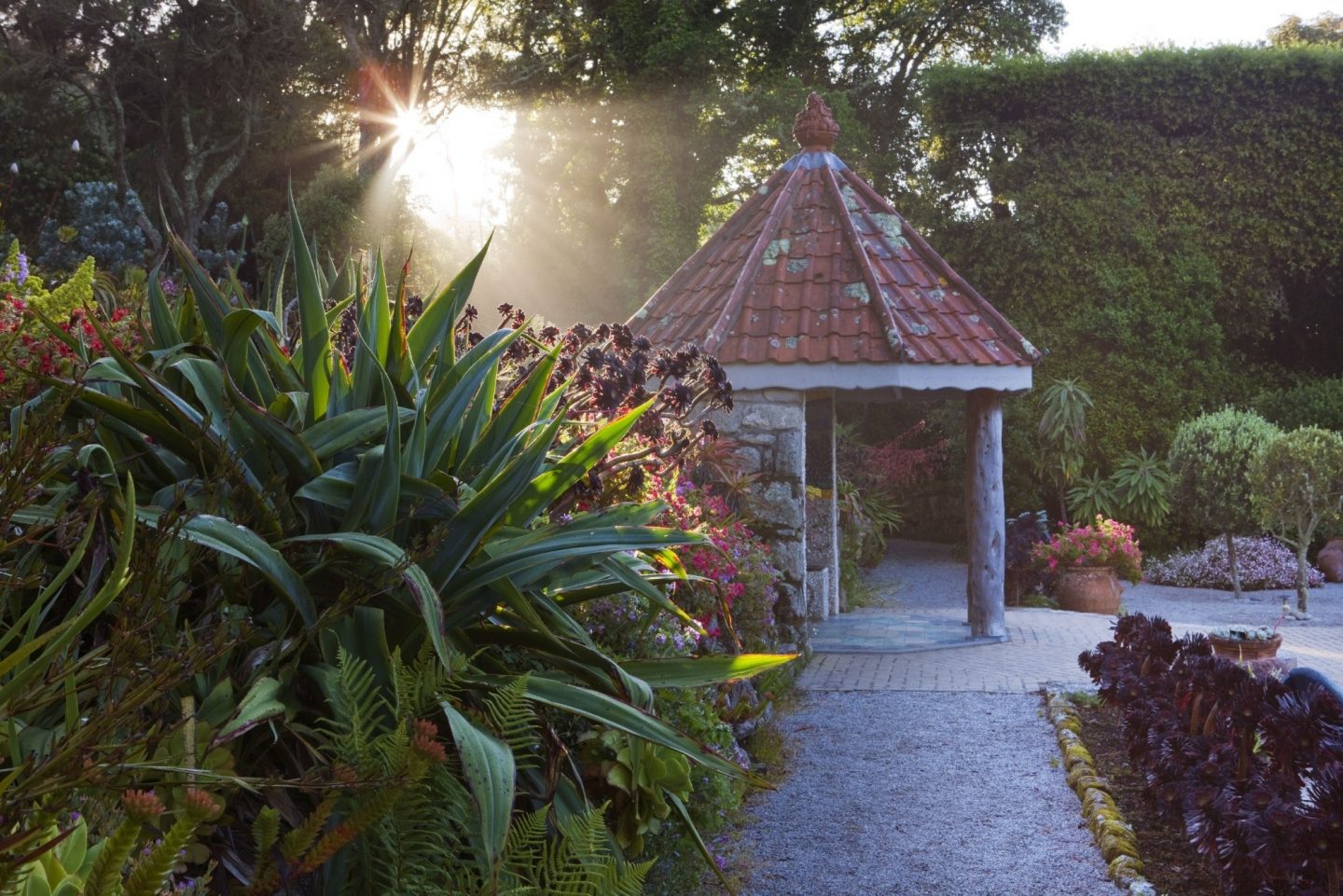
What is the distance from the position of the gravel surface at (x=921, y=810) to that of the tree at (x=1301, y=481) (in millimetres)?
6234

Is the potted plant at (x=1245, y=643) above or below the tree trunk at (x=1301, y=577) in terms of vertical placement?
above

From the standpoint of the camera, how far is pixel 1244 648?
23.3ft

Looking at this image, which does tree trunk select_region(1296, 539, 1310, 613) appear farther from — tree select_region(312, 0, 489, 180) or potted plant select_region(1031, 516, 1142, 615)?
tree select_region(312, 0, 489, 180)

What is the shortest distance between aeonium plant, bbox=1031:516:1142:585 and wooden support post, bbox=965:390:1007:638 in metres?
3.38

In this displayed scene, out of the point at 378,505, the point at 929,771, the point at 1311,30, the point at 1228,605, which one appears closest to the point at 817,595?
the point at 929,771

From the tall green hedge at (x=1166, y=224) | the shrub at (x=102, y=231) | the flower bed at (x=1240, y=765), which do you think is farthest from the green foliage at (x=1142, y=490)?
the shrub at (x=102, y=231)

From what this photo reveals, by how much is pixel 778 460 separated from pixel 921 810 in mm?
3556

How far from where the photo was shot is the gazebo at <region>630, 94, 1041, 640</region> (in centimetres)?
823

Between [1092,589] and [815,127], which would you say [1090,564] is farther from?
[815,127]

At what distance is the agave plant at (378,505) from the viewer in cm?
259

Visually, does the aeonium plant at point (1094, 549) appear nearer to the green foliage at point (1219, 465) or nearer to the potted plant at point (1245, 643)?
the green foliage at point (1219, 465)

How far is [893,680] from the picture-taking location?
768 cm

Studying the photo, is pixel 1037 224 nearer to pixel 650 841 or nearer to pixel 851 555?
pixel 851 555

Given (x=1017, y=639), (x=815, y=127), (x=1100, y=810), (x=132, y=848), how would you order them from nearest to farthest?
(x=132, y=848) < (x=1100, y=810) < (x=1017, y=639) < (x=815, y=127)
